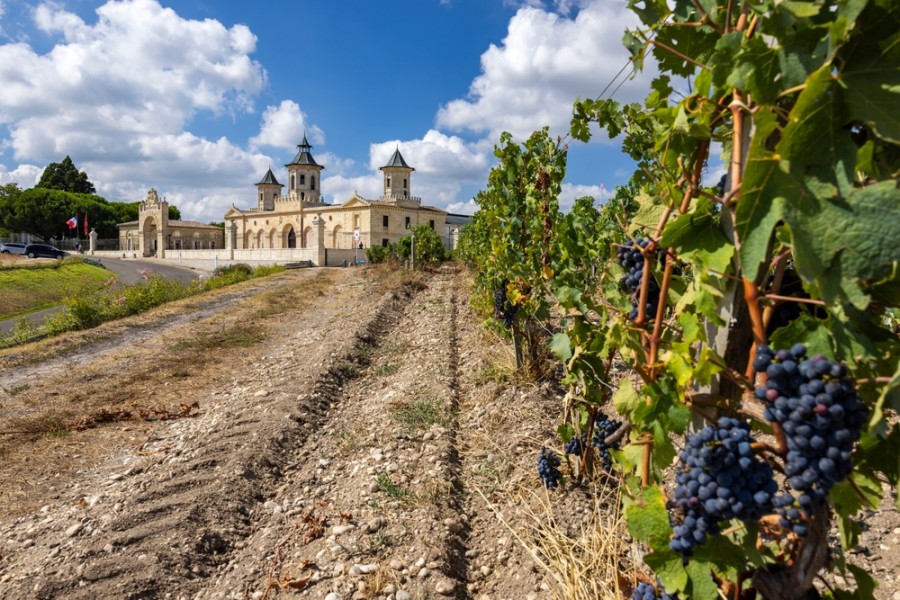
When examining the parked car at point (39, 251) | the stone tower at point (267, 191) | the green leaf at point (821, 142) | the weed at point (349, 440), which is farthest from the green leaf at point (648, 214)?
the stone tower at point (267, 191)

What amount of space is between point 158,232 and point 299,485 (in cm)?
6338

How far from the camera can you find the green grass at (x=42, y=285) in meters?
19.6

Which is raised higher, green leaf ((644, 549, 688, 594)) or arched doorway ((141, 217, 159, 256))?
arched doorway ((141, 217, 159, 256))

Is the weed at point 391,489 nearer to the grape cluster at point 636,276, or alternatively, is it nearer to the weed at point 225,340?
the grape cluster at point 636,276

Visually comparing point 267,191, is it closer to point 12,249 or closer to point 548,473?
point 12,249

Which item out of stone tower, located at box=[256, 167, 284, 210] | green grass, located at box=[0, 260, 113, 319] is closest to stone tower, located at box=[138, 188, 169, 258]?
stone tower, located at box=[256, 167, 284, 210]

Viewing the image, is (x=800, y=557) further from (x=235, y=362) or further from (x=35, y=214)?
(x=35, y=214)

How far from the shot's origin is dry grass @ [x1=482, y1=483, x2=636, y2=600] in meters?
2.28

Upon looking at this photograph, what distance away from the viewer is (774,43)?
1.22 meters

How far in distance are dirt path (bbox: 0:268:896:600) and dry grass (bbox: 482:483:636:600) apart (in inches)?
0.6

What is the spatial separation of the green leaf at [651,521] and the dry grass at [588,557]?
2.03ft

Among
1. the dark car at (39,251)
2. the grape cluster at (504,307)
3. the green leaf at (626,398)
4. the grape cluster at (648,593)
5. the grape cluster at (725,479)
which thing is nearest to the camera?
the grape cluster at (725,479)

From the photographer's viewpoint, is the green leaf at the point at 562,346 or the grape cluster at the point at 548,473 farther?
the grape cluster at the point at 548,473

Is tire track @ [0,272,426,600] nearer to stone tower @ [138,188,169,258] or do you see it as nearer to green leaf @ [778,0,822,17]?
green leaf @ [778,0,822,17]
